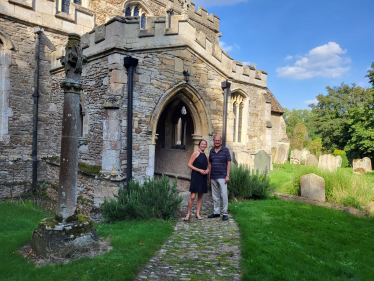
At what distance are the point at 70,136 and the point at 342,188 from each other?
7.25 meters

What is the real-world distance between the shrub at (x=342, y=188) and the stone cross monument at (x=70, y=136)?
263 inches

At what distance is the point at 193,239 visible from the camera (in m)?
4.70

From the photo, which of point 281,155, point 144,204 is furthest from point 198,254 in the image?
point 281,155

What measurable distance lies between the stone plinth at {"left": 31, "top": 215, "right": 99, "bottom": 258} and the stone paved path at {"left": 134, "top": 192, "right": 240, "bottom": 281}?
102 centimetres

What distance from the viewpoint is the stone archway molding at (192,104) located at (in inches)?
294

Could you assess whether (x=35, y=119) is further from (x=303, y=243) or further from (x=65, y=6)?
(x=303, y=243)

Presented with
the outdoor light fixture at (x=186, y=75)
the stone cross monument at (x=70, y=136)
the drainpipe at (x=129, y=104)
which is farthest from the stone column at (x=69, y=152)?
the outdoor light fixture at (x=186, y=75)

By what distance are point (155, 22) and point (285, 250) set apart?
6.50m

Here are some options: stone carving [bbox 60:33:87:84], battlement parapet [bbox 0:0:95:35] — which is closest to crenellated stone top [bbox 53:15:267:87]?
stone carving [bbox 60:33:87:84]

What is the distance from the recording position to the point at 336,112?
99.4ft

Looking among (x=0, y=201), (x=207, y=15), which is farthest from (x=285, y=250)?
(x=207, y=15)

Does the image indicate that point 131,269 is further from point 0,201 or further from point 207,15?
point 207,15

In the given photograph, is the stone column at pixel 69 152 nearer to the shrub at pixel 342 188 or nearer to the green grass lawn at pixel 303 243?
the green grass lawn at pixel 303 243

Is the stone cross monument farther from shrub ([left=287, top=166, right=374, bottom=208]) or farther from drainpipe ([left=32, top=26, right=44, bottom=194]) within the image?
drainpipe ([left=32, top=26, right=44, bottom=194])
